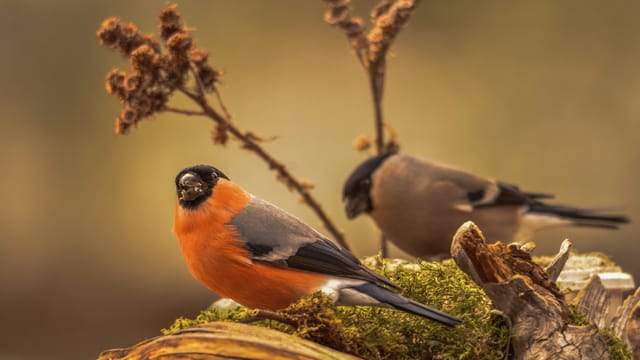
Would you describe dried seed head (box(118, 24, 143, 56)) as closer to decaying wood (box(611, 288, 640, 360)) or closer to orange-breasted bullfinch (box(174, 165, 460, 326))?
orange-breasted bullfinch (box(174, 165, 460, 326))

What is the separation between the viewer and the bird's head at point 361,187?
6.30 ft

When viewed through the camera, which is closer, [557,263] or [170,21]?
[557,263]

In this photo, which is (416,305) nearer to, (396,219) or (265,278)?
(265,278)

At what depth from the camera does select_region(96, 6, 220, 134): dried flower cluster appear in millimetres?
1291

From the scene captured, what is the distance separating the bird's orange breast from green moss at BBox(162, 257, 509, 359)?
36 mm

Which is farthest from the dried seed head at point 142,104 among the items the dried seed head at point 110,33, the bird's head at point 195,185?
the bird's head at point 195,185

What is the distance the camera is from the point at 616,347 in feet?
3.54

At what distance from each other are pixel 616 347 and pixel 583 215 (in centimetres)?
120

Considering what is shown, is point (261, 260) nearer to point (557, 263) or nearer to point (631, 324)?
point (557, 263)

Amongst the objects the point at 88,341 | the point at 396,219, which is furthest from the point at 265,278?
the point at 88,341

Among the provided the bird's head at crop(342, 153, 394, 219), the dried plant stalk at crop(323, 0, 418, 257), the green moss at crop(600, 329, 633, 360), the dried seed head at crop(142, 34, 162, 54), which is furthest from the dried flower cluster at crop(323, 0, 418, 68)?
the green moss at crop(600, 329, 633, 360)

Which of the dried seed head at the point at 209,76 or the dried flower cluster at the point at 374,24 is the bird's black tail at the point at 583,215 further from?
the dried seed head at the point at 209,76

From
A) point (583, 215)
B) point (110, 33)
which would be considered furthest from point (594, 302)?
point (583, 215)

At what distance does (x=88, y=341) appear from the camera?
3910 mm
